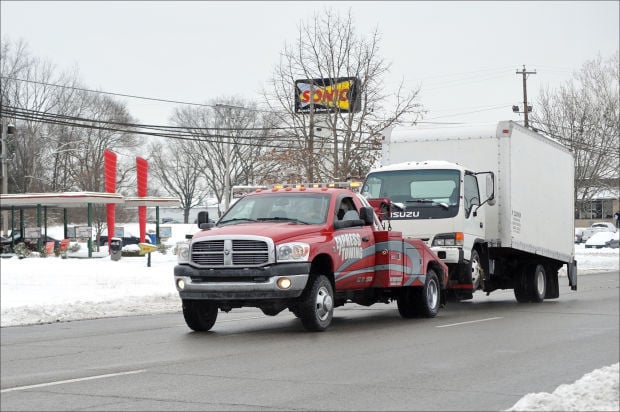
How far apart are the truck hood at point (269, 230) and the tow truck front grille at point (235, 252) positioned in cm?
13

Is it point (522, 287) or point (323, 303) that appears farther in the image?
point (522, 287)

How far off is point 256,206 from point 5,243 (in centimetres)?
3863

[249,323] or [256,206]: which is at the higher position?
[256,206]

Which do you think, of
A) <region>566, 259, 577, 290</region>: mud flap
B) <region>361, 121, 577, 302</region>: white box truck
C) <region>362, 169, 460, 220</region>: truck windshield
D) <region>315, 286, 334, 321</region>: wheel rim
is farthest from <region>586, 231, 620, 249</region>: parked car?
<region>315, 286, 334, 321</region>: wheel rim

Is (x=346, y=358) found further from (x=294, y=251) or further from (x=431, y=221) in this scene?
(x=431, y=221)

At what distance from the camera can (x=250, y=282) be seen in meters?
13.3

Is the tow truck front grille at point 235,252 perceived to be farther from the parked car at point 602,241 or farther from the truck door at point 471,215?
the parked car at point 602,241

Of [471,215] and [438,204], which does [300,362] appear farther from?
[471,215]

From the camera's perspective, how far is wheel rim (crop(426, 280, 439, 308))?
1673 cm

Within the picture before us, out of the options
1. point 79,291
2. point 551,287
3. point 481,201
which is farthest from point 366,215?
point 79,291

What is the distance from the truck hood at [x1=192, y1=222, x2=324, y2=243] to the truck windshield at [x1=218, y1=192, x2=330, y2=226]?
0.31 meters

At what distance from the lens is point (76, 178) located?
266 ft

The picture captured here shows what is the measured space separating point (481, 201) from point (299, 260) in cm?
679

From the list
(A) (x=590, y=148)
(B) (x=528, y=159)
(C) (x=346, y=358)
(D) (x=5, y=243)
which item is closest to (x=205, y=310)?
(C) (x=346, y=358)
